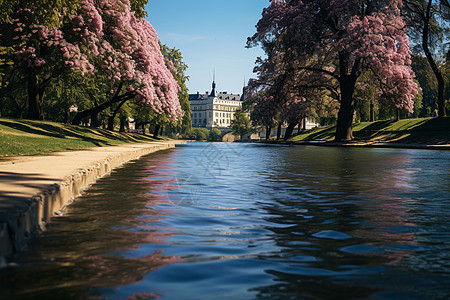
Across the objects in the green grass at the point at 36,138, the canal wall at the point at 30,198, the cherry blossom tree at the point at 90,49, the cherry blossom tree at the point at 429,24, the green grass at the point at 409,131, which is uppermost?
the cherry blossom tree at the point at 429,24

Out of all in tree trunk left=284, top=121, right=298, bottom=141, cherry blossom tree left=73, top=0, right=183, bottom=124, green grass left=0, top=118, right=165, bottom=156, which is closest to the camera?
green grass left=0, top=118, right=165, bottom=156

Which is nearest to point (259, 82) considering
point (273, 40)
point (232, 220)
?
point (273, 40)

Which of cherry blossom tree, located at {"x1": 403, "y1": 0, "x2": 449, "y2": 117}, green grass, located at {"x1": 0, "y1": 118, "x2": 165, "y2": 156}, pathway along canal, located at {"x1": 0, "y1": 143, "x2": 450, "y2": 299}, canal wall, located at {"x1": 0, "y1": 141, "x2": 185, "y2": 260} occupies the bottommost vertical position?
pathway along canal, located at {"x1": 0, "y1": 143, "x2": 450, "y2": 299}

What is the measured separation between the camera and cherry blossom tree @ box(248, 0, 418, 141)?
36250mm

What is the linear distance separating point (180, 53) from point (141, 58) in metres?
35.1

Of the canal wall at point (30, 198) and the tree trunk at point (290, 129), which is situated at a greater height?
the tree trunk at point (290, 129)

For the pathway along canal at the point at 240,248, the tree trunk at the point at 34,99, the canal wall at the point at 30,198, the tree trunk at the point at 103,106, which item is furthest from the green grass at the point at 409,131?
the canal wall at the point at 30,198

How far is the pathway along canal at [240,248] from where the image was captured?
3.58 metres

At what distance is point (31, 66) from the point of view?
93.2 feet

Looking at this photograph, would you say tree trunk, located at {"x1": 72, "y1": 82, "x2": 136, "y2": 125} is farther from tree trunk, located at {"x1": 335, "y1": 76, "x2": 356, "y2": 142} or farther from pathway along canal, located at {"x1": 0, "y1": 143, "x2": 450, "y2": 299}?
pathway along canal, located at {"x1": 0, "y1": 143, "x2": 450, "y2": 299}

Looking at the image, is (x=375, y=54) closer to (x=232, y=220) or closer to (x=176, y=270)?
(x=232, y=220)

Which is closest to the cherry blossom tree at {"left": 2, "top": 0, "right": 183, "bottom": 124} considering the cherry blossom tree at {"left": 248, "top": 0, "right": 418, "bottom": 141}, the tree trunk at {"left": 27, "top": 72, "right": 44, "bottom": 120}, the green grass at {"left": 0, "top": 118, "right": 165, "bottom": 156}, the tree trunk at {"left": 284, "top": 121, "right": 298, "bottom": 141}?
the tree trunk at {"left": 27, "top": 72, "right": 44, "bottom": 120}

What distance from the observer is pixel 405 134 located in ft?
137

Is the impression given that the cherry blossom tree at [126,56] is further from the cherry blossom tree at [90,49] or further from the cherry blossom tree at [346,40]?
the cherry blossom tree at [346,40]
